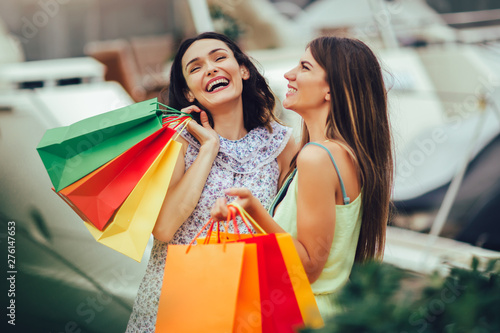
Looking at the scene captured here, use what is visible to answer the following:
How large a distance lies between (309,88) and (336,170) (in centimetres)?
24

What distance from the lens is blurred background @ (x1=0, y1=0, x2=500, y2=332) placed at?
12.0 ft

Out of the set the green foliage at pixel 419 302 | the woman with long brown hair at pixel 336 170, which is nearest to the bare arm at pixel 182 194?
the woman with long brown hair at pixel 336 170

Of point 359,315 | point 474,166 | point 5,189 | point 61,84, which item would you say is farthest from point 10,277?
point 474,166

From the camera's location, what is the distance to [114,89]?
377cm

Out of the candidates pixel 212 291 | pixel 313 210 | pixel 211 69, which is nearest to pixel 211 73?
pixel 211 69

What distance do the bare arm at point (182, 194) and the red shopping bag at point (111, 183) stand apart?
0.42ft

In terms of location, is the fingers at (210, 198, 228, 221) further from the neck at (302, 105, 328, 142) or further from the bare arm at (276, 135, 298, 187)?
the bare arm at (276, 135, 298, 187)

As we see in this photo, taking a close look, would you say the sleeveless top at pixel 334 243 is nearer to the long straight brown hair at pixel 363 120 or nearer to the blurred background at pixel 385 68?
the long straight brown hair at pixel 363 120

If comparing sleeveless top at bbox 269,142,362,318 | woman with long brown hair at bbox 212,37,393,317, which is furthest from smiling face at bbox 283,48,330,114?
sleeveless top at bbox 269,142,362,318

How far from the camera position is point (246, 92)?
63.6 inches

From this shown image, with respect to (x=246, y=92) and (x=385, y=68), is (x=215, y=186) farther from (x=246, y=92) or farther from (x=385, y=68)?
(x=385, y=68)

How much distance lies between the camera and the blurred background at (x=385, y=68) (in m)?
3.66

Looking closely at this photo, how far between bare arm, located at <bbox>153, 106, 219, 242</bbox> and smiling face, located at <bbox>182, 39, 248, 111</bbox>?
0.51 feet

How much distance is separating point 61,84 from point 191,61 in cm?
271
